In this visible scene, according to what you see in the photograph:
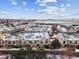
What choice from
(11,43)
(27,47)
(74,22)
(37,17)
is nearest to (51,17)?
(37,17)

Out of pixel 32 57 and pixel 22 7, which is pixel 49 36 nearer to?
pixel 32 57

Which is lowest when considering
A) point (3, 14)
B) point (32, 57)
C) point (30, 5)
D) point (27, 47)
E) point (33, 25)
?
point (32, 57)

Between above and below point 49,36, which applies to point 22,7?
above

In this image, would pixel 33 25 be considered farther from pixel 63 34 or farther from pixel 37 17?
pixel 63 34

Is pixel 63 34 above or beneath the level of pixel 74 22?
beneath

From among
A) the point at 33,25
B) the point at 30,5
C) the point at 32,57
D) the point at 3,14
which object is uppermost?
the point at 30,5

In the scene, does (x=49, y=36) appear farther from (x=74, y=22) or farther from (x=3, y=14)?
(x=3, y=14)

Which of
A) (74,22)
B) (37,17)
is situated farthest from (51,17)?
(74,22)
